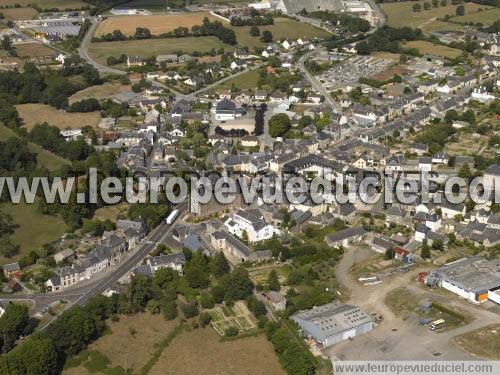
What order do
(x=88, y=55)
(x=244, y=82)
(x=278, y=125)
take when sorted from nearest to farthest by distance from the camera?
(x=278, y=125) < (x=244, y=82) < (x=88, y=55)

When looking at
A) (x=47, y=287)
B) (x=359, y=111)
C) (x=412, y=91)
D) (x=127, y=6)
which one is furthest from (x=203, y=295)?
(x=127, y=6)

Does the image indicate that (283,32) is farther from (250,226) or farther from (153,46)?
(250,226)

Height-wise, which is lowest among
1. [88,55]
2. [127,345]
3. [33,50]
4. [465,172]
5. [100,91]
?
[127,345]

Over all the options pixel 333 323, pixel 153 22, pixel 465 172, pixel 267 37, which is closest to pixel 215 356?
pixel 333 323

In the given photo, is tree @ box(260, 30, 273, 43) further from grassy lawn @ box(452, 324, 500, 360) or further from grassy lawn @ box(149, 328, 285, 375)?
grassy lawn @ box(452, 324, 500, 360)

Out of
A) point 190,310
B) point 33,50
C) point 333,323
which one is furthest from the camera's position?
point 33,50

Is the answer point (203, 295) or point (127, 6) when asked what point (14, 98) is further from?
point (127, 6)
